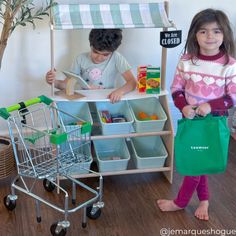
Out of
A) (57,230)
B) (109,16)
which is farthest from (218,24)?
(57,230)

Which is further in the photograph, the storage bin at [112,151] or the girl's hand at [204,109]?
the storage bin at [112,151]

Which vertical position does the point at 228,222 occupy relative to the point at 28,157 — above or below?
below

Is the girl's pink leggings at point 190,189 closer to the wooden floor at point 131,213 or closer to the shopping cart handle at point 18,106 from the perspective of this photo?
the wooden floor at point 131,213

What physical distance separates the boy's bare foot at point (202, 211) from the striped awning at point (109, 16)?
96 centimetres

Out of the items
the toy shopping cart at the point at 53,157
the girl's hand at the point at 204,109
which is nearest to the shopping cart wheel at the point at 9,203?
the toy shopping cart at the point at 53,157

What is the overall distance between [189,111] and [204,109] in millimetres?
71

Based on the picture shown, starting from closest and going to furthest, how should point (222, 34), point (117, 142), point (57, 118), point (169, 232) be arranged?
point (222, 34), point (169, 232), point (57, 118), point (117, 142)

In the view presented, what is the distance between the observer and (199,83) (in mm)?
1895

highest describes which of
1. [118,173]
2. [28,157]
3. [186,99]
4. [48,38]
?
[48,38]

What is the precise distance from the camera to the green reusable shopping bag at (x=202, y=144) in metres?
1.92

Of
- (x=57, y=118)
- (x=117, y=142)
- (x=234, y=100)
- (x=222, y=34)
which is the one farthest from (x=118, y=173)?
(x=222, y=34)

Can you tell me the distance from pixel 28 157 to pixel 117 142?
72 cm

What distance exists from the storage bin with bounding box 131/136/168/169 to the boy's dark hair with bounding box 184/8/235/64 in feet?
2.35

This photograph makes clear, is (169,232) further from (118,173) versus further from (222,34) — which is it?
(222,34)
